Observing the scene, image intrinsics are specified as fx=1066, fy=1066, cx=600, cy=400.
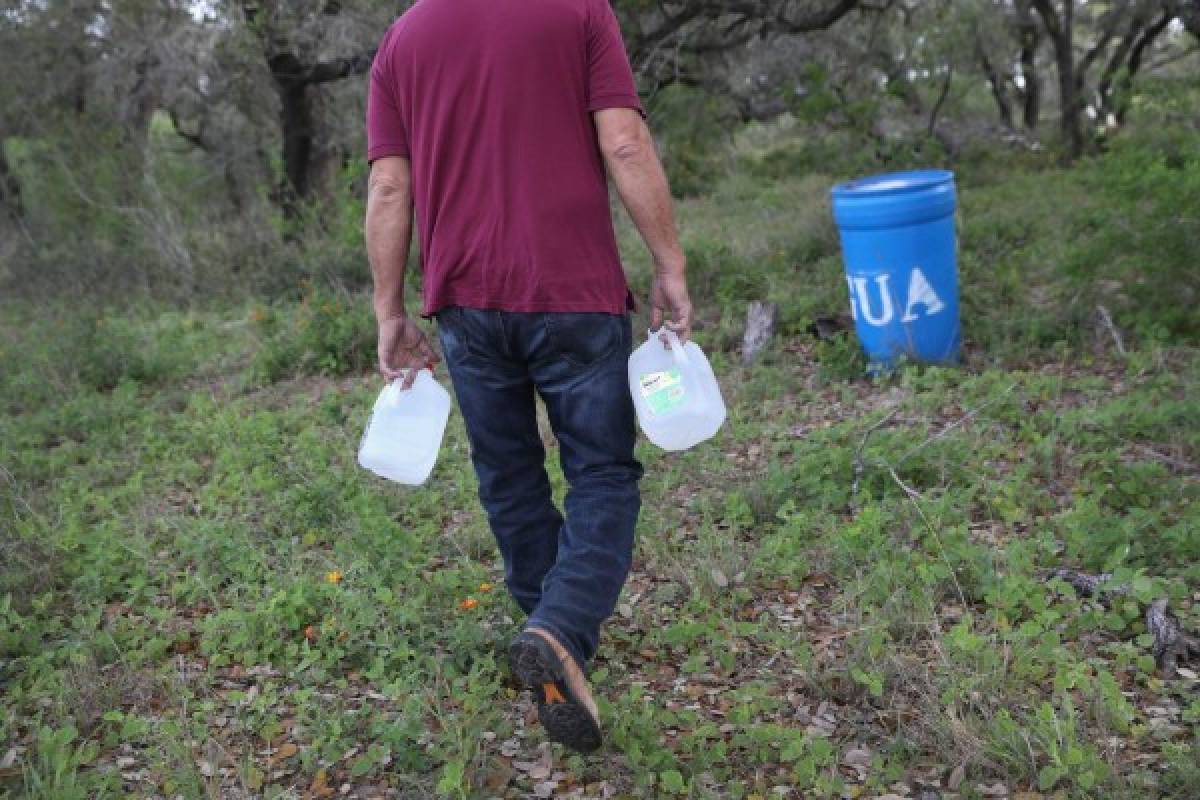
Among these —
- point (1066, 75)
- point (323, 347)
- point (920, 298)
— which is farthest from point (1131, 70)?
point (323, 347)

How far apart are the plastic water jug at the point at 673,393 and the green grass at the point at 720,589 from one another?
745 mm

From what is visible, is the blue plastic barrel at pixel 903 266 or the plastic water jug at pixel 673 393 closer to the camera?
the plastic water jug at pixel 673 393

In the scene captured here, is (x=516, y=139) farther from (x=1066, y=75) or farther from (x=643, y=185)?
(x=1066, y=75)

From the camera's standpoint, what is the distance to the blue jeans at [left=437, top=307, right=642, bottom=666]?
2803 millimetres

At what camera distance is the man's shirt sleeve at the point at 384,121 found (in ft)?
9.62

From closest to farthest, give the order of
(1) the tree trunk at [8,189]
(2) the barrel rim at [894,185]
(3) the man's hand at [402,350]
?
(3) the man's hand at [402,350], (2) the barrel rim at [894,185], (1) the tree trunk at [8,189]

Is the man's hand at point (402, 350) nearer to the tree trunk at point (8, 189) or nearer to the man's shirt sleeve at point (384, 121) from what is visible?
the man's shirt sleeve at point (384, 121)

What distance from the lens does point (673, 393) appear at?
Answer: 9.69 ft

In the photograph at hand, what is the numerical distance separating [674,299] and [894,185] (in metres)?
3.26

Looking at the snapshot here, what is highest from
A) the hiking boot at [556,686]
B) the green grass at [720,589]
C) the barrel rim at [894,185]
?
the barrel rim at [894,185]

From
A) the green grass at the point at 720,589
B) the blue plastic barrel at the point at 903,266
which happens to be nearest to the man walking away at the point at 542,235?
the green grass at the point at 720,589

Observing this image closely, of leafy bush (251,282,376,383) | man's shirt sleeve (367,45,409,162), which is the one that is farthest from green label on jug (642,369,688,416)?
leafy bush (251,282,376,383)

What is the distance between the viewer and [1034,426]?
188 inches

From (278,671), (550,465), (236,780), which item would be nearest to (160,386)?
(550,465)
